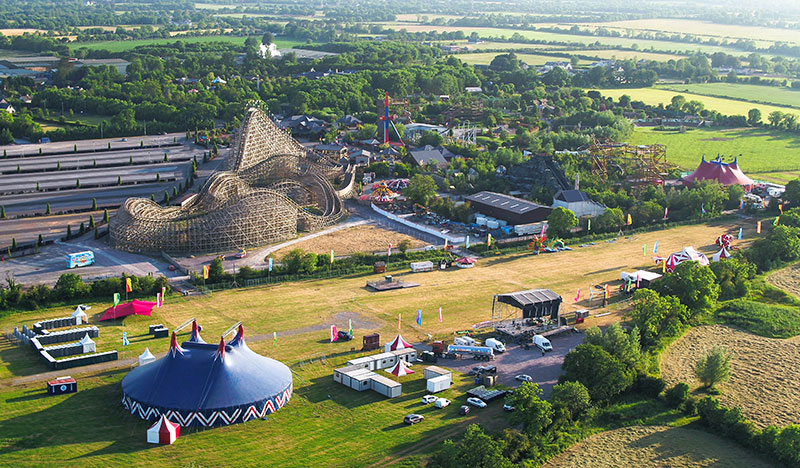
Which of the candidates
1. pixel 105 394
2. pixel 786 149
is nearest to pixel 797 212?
A: pixel 786 149

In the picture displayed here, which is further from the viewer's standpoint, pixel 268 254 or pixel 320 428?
pixel 268 254

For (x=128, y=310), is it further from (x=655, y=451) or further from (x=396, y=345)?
(x=655, y=451)

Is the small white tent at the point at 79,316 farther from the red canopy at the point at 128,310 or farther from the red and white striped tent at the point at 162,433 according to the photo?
the red and white striped tent at the point at 162,433

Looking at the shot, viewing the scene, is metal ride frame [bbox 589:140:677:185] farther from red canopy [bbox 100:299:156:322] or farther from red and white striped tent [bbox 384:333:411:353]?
red canopy [bbox 100:299:156:322]

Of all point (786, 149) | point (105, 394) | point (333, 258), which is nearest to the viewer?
point (105, 394)

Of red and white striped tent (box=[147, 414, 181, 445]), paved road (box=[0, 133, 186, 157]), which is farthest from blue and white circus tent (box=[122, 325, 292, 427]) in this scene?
paved road (box=[0, 133, 186, 157])

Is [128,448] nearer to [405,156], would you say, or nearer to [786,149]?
[405,156]

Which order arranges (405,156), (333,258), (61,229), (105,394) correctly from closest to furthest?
1. (105,394)
2. (333,258)
3. (61,229)
4. (405,156)
